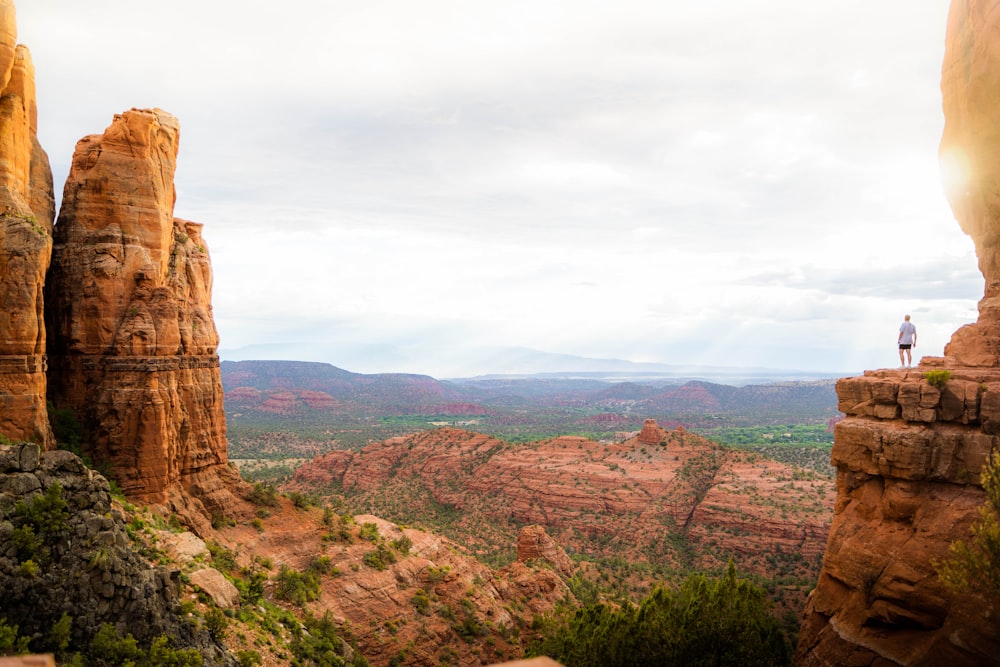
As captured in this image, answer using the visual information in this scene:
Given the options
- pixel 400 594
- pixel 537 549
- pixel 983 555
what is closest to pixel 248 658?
pixel 400 594

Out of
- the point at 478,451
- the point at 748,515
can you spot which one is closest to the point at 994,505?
the point at 748,515

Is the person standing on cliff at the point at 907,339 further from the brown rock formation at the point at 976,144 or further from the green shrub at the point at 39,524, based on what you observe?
the green shrub at the point at 39,524

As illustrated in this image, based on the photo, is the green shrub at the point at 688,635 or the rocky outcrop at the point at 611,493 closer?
the green shrub at the point at 688,635

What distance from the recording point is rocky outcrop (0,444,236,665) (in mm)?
16984

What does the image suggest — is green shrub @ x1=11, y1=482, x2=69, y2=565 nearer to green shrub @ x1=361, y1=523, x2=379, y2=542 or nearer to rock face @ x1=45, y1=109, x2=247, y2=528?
rock face @ x1=45, y1=109, x2=247, y2=528

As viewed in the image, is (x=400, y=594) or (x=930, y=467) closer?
(x=930, y=467)

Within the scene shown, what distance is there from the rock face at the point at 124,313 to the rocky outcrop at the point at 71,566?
27.7ft

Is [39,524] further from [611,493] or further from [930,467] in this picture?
[611,493]

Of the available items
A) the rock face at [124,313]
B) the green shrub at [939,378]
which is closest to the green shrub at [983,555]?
the green shrub at [939,378]

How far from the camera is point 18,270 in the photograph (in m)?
23.8

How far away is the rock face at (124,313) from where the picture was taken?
28922 mm

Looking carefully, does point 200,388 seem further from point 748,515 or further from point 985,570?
point 748,515

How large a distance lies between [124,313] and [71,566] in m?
15.1

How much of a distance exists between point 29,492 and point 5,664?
1939cm
